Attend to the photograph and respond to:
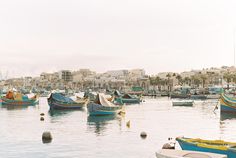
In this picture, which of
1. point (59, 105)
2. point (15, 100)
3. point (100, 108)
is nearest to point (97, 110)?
point (100, 108)

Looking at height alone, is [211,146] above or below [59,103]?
below

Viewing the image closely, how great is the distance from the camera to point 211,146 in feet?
75.2

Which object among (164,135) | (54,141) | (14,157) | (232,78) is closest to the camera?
(14,157)

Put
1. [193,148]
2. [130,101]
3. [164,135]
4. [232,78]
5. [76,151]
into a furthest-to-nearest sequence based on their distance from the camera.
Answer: [232,78]
[130,101]
[164,135]
[76,151]
[193,148]

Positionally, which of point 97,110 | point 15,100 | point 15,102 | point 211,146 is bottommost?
point 211,146

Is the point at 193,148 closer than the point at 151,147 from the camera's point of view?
Yes

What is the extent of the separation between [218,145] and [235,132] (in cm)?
1531

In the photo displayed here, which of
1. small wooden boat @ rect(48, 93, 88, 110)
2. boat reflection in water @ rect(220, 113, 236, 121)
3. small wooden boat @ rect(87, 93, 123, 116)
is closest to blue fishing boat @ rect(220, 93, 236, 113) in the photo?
boat reflection in water @ rect(220, 113, 236, 121)

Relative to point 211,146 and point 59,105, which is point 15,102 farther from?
point 211,146

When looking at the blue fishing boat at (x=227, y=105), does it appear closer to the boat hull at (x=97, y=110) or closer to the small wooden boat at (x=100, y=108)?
the small wooden boat at (x=100, y=108)

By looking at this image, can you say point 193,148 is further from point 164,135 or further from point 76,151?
point 164,135

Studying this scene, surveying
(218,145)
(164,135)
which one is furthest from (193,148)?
(164,135)

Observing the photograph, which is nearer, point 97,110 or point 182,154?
point 182,154

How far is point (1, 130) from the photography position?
4169 cm
